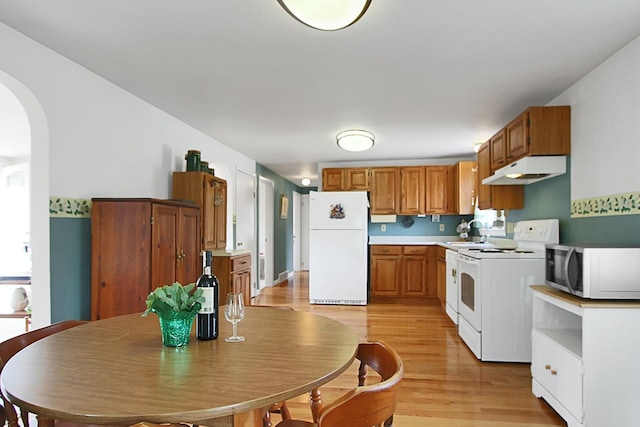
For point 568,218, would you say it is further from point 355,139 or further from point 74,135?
point 74,135

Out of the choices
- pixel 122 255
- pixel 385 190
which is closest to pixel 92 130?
pixel 122 255

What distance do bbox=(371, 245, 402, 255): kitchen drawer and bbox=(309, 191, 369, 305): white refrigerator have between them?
30 cm

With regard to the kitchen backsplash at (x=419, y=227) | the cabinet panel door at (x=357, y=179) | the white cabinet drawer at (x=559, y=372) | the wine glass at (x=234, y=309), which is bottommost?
the white cabinet drawer at (x=559, y=372)

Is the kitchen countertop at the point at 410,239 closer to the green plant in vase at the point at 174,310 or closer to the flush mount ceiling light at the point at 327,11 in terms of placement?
the flush mount ceiling light at the point at 327,11

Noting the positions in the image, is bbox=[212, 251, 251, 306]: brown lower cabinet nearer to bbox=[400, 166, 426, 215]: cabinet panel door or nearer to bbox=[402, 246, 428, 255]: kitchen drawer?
bbox=[402, 246, 428, 255]: kitchen drawer

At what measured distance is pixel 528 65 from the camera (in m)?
2.60

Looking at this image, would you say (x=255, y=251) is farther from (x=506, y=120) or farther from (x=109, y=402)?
(x=109, y=402)

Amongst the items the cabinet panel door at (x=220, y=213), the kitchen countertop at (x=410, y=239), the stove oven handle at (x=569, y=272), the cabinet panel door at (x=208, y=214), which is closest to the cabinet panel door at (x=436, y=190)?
the kitchen countertop at (x=410, y=239)

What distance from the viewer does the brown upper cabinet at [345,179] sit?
6109mm

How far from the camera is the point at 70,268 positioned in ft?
8.10

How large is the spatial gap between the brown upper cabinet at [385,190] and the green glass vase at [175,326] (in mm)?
4955

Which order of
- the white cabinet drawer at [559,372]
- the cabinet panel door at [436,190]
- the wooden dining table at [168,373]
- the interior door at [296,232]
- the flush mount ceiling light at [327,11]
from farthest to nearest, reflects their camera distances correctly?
the interior door at [296,232], the cabinet panel door at [436,190], the white cabinet drawer at [559,372], the flush mount ceiling light at [327,11], the wooden dining table at [168,373]

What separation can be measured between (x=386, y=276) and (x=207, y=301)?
4.65m

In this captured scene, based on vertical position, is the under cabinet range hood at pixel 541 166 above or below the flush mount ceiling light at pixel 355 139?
below
